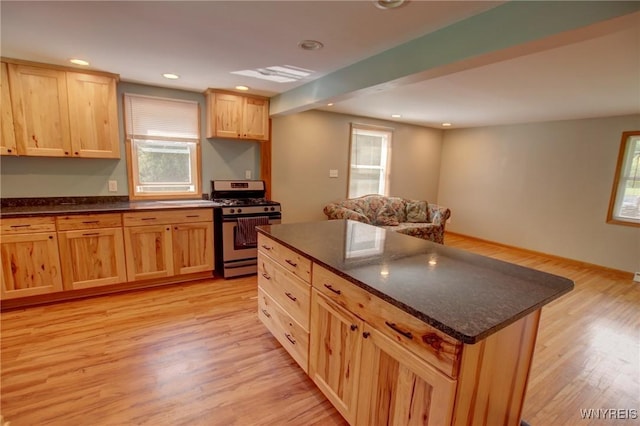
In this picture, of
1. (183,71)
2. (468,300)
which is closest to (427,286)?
(468,300)

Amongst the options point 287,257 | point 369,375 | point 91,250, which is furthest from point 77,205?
point 369,375

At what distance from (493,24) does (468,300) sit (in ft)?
5.04

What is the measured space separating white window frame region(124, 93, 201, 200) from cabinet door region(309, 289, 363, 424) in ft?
9.53

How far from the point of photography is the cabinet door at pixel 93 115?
2.96 m

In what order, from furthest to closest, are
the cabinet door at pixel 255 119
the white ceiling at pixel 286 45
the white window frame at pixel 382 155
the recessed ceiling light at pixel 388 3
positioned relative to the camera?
the white window frame at pixel 382 155
the cabinet door at pixel 255 119
the white ceiling at pixel 286 45
the recessed ceiling light at pixel 388 3

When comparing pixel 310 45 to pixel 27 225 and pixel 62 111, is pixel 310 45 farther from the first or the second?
pixel 27 225

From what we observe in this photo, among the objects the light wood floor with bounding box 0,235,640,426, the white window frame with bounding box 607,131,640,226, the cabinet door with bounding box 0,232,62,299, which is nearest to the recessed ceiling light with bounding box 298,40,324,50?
the light wood floor with bounding box 0,235,640,426

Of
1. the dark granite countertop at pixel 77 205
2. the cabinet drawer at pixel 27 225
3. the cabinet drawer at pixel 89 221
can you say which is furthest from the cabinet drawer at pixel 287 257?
the cabinet drawer at pixel 27 225

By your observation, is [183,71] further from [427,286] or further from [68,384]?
[427,286]

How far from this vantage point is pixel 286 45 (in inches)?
88.7

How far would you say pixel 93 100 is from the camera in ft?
9.95

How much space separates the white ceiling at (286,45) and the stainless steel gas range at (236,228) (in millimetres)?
1378

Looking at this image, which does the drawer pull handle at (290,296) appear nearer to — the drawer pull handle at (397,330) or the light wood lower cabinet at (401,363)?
the light wood lower cabinet at (401,363)

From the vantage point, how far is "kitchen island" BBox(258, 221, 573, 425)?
1.03 meters
